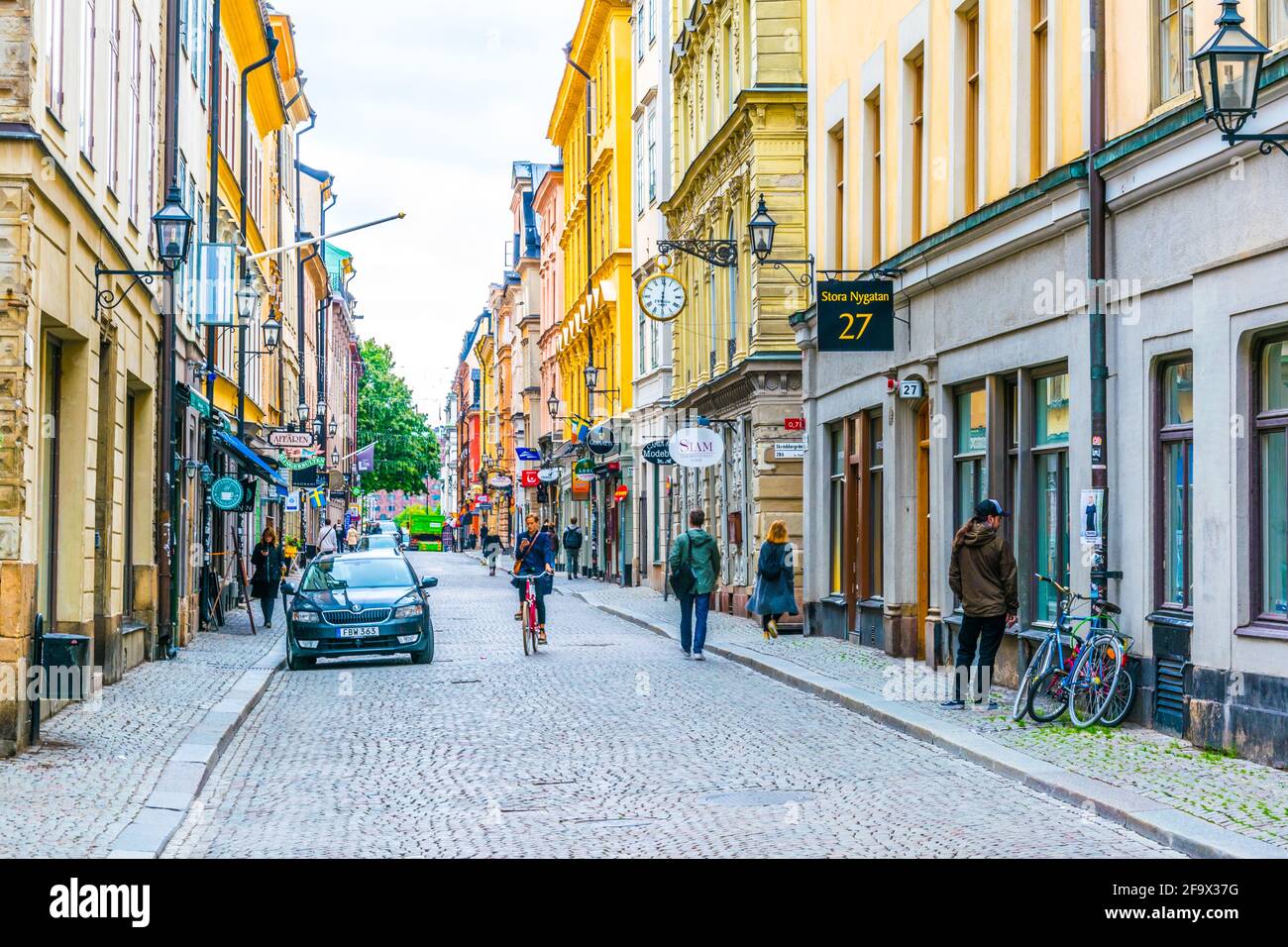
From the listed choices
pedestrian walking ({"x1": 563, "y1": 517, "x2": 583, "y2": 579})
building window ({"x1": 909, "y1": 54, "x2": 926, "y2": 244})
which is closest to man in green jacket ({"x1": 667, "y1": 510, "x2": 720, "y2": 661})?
building window ({"x1": 909, "y1": 54, "x2": 926, "y2": 244})

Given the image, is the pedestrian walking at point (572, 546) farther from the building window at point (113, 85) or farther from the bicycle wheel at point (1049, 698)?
the bicycle wheel at point (1049, 698)

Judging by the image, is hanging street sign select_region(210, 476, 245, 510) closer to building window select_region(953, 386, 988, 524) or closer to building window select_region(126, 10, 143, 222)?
building window select_region(126, 10, 143, 222)

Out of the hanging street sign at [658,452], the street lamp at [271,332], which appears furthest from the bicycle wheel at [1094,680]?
the street lamp at [271,332]

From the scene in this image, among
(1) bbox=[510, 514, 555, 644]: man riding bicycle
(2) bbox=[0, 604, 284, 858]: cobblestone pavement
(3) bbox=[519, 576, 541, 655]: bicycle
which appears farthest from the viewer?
(1) bbox=[510, 514, 555, 644]: man riding bicycle

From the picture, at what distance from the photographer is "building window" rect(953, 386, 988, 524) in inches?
764

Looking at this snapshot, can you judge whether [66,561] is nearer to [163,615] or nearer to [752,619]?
[163,615]

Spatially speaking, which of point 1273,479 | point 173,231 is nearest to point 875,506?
point 173,231

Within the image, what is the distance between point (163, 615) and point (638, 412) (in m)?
26.0

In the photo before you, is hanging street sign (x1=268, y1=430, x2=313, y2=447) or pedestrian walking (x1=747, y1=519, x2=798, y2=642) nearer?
pedestrian walking (x1=747, y1=519, x2=798, y2=642)

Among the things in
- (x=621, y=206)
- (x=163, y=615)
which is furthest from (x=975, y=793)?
(x=621, y=206)

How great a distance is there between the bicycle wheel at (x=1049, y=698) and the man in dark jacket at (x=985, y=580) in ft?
2.29

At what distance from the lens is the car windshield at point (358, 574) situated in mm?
23203

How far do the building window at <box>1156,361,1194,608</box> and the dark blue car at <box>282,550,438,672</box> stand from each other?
35.0 feet
